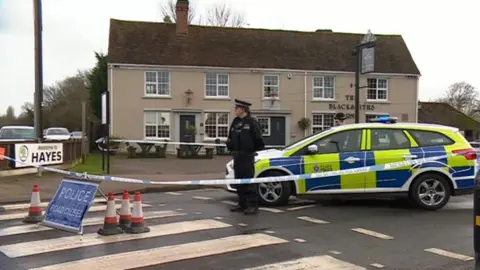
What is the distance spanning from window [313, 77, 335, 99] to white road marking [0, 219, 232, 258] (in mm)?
25003

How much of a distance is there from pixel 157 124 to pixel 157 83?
2.27 m

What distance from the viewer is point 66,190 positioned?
25.7 feet

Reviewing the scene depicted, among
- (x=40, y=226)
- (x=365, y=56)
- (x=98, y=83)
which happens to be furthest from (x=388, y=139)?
(x=98, y=83)

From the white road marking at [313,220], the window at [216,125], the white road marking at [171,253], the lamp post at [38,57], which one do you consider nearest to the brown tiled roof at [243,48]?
the window at [216,125]

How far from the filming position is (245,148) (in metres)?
9.09

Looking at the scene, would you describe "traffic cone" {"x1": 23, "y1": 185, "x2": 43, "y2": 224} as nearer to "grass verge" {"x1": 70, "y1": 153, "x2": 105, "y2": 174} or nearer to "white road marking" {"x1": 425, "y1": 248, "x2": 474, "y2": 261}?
"white road marking" {"x1": 425, "y1": 248, "x2": 474, "y2": 261}

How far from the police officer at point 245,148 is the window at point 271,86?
73.6 feet

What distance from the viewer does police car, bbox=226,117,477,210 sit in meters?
9.62

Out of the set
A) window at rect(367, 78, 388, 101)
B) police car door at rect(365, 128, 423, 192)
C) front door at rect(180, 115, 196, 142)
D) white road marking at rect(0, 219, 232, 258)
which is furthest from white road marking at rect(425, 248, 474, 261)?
window at rect(367, 78, 388, 101)

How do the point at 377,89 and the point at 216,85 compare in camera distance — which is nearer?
the point at 216,85

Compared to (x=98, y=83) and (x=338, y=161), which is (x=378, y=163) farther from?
(x=98, y=83)

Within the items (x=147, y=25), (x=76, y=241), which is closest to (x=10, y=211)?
(x=76, y=241)

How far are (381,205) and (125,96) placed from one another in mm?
21413

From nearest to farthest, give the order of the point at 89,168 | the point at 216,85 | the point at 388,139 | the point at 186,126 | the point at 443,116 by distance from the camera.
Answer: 1. the point at 388,139
2. the point at 89,168
3. the point at 186,126
4. the point at 216,85
5. the point at 443,116
